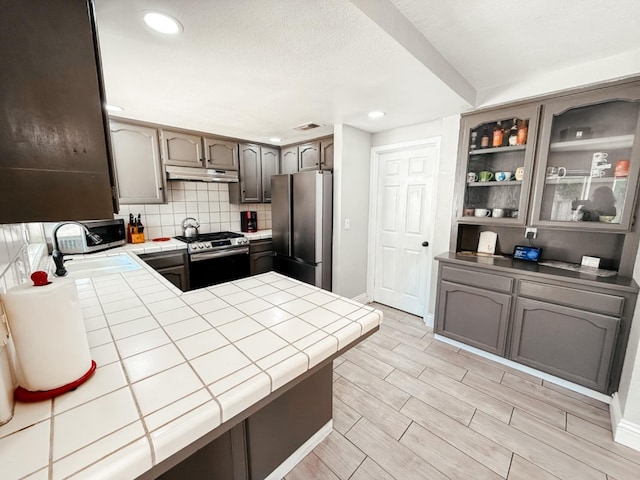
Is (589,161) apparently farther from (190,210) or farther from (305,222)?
(190,210)

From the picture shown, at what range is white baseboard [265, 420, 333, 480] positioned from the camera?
128 centimetres

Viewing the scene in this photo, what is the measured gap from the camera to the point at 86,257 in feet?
7.59

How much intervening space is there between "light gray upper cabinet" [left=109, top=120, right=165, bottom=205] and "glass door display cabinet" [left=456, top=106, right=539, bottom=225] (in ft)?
10.3

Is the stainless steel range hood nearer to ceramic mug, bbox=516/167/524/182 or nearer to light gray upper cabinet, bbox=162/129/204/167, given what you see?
light gray upper cabinet, bbox=162/129/204/167

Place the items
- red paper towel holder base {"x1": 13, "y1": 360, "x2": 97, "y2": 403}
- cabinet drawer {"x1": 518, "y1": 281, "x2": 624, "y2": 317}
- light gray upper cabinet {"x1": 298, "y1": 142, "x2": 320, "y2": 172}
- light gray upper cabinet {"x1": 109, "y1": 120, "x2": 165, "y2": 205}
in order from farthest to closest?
light gray upper cabinet {"x1": 298, "y1": 142, "x2": 320, "y2": 172} < light gray upper cabinet {"x1": 109, "y1": 120, "x2": 165, "y2": 205} < cabinet drawer {"x1": 518, "y1": 281, "x2": 624, "y2": 317} < red paper towel holder base {"x1": 13, "y1": 360, "x2": 97, "y2": 403}

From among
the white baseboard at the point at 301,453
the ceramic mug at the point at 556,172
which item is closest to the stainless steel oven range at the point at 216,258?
the white baseboard at the point at 301,453

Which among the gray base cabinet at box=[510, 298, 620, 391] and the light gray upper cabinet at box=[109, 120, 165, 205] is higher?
the light gray upper cabinet at box=[109, 120, 165, 205]

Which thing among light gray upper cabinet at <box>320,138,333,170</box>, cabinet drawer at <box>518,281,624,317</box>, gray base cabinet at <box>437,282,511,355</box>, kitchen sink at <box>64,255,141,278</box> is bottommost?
gray base cabinet at <box>437,282,511,355</box>

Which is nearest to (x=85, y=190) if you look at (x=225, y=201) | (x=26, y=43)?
(x=26, y=43)

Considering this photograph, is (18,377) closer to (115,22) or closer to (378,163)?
(115,22)

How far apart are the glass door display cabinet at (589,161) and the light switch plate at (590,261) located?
33 cm

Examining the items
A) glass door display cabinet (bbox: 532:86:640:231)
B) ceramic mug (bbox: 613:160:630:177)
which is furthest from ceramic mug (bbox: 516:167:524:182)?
ceramic mug (bbox: 613:160:630:177)

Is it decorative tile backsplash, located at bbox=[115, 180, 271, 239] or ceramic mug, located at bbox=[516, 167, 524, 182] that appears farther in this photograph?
decorative tile backsplash, located at bbox=[115, 180, 271, 239]

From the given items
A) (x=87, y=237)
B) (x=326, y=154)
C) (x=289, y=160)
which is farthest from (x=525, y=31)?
(x=87, y=237)
